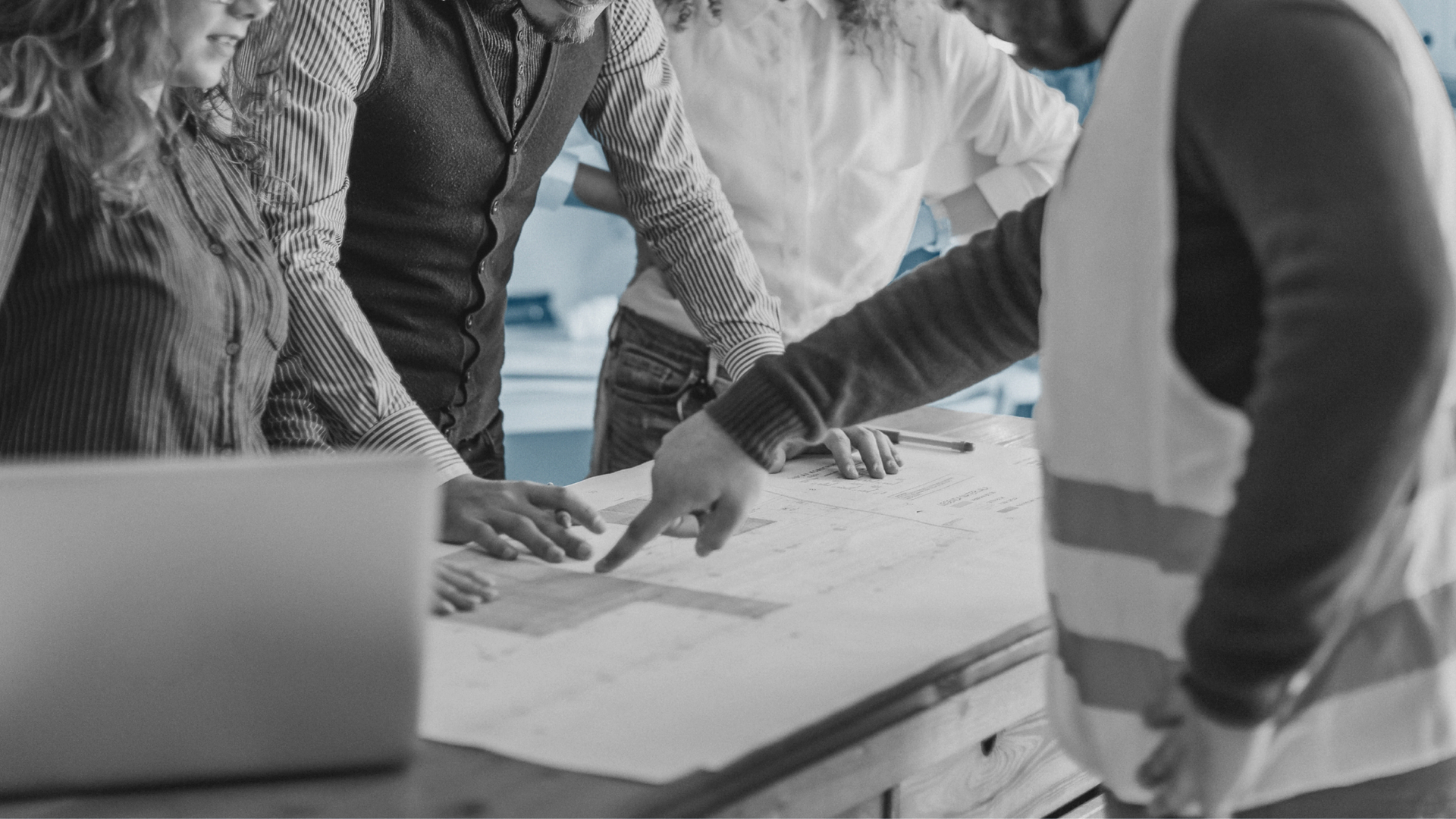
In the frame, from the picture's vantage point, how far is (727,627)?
1.12 metres

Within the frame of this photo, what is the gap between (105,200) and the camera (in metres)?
1.19

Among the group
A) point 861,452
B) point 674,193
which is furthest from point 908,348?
point 674,193

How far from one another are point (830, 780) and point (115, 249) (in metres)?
0.76

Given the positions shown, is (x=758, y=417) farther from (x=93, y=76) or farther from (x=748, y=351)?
(x=748, y=351)

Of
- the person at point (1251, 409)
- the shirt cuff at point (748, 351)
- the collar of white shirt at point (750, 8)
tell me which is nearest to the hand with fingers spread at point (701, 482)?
the person at point (1251, 409)

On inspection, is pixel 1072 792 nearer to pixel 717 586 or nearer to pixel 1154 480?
pixel 717 586

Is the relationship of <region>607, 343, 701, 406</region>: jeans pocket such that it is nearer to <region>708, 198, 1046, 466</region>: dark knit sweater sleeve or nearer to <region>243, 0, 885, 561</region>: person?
<region>243, 0, 885, 561</region>: person

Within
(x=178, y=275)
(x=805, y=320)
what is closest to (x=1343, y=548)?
(x=178, y=275)

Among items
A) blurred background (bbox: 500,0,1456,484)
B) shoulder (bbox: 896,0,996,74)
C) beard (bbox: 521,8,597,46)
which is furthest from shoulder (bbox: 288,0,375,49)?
blurred background (bbox: 500,0,1456,484)

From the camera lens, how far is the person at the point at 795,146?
7.39 feet

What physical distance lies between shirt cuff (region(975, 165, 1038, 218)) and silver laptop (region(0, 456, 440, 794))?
1.92 metres

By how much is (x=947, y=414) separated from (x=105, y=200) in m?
1.31

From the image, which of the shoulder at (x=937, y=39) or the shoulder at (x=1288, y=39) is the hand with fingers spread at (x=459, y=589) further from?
the shoulder at (x=937, y=39)

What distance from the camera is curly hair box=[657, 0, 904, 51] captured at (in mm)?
2236
